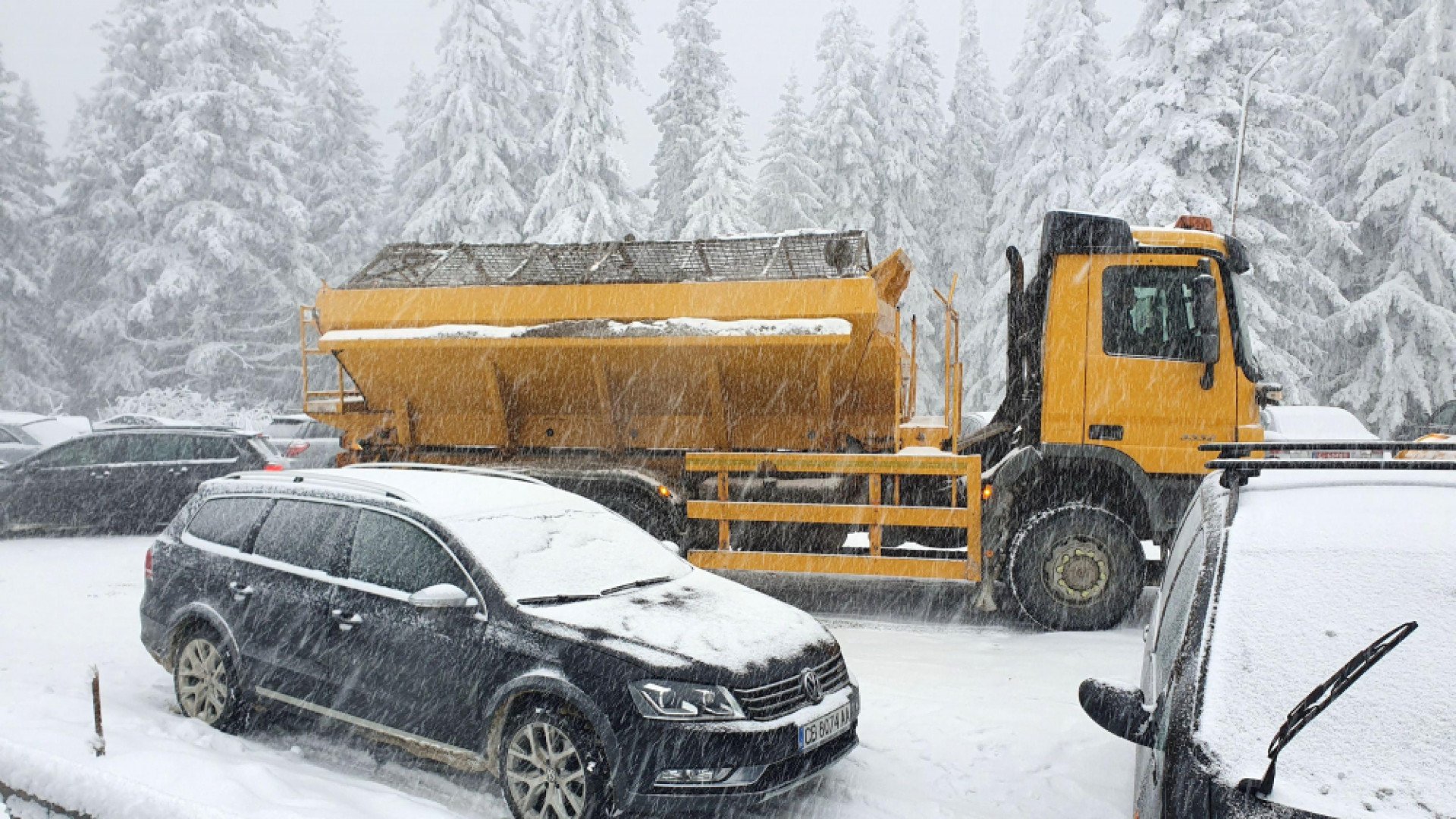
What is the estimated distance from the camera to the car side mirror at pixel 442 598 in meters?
4.54

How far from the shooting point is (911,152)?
32.5 m

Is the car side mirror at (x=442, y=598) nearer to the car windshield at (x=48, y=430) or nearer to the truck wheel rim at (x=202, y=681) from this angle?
the truck wheel rim at (x=202, y=681)

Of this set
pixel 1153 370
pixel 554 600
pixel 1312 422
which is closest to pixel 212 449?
pixel 554 600

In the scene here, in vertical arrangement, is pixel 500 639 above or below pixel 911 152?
below

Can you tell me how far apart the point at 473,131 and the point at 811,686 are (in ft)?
81.6

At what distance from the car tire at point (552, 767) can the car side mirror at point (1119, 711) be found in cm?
211

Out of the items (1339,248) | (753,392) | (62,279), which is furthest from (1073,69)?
(62,279)

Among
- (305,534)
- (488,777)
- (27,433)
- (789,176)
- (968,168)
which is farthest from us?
(968,168)

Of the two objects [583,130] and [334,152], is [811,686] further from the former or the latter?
[334,152]

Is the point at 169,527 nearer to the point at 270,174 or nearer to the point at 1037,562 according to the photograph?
the point at 1037,562

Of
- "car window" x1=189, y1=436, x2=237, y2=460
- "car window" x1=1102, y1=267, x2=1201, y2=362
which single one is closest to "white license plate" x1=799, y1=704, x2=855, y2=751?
"car window" x1=1102, y1=267, x2=1201, y2=362

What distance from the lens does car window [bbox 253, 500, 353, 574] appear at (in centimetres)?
529

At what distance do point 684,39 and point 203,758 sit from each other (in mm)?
29336

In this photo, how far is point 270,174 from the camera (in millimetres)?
29469
